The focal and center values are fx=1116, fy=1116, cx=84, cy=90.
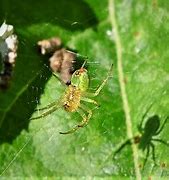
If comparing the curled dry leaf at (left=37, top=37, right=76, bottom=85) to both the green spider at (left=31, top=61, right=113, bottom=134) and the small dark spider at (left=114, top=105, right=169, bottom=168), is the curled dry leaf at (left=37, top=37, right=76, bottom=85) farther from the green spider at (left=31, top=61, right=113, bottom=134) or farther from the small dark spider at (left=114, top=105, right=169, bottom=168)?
the small dark spider at (left=114, top=105, right=169, bottom=168)

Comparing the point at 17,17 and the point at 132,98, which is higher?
the point at 17,17

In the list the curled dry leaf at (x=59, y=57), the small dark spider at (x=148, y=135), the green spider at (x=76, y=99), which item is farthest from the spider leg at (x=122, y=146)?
the curled dry leaf at (x=59, y=57)

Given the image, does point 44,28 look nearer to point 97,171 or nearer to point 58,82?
point 58,82

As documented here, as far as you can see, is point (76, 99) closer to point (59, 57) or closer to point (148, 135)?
point (59, 57)

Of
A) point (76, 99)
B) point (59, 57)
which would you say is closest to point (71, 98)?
point (76, 99)

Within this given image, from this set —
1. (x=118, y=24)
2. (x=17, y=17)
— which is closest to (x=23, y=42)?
(x=17, y=17)

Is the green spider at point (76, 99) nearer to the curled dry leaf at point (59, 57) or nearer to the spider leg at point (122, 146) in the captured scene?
the curled dry leaf at point (59, 57)
